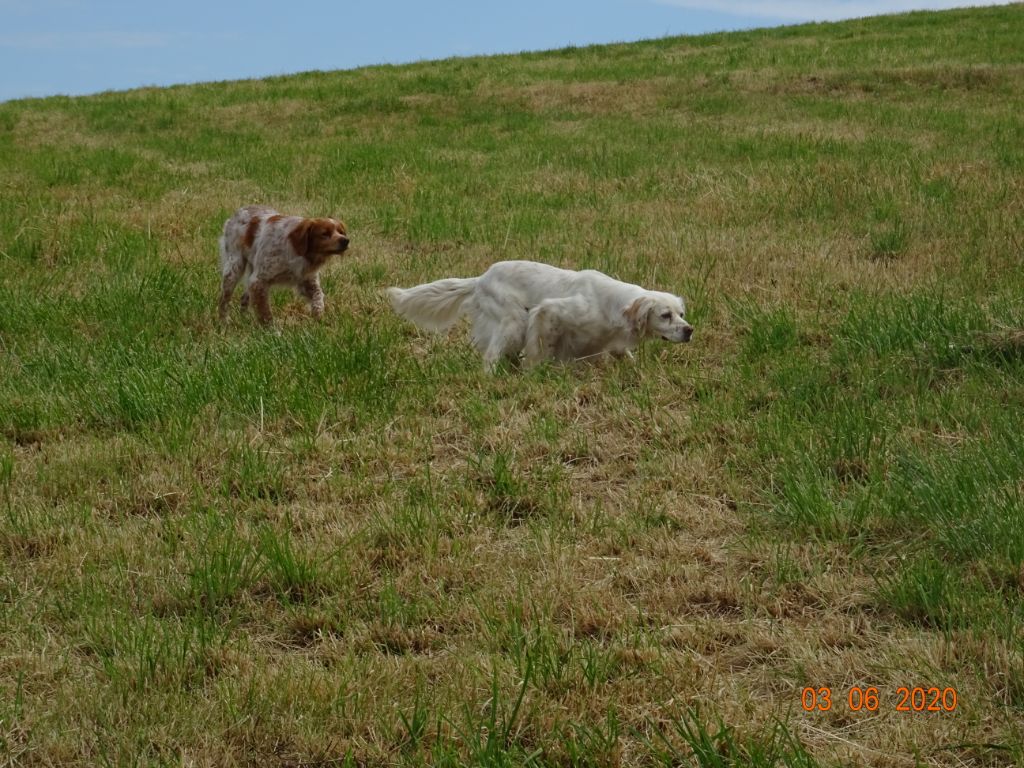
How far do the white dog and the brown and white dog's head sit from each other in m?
1.04

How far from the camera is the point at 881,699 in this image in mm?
3086

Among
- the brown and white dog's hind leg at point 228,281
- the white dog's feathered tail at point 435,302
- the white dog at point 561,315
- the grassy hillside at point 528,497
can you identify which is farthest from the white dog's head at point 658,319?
the brown and white dog's hind leg at point 228,281

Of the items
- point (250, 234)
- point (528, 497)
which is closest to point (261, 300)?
point (250, 234)

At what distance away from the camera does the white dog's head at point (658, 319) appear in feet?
20.2

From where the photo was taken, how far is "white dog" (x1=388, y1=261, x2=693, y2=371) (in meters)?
6.20

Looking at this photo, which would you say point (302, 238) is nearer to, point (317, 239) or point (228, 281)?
point (317, 239)

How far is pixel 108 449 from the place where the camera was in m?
5.09

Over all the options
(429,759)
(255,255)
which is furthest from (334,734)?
(255,255)

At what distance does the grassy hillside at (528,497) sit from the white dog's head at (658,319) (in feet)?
0.60

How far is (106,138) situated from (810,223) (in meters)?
12.0

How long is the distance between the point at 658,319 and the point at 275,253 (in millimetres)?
2554

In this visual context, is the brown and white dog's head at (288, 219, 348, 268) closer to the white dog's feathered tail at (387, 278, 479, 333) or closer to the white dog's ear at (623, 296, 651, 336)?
the white dog's feathered tail at (387, 278, 479, 333)

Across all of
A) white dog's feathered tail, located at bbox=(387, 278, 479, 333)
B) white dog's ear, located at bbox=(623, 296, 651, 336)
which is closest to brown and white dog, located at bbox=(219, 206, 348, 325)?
white dog's feathered tail, located at bbox=(387, 278, 479, 333)

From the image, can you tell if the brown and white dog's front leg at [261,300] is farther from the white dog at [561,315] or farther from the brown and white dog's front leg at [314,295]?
the white dog at [561,315]
